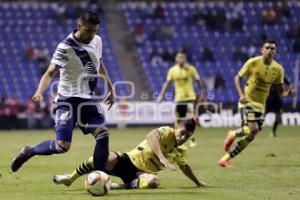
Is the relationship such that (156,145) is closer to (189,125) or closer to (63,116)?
(189,125)

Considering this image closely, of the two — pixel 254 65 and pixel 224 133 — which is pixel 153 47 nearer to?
pixel 224 133

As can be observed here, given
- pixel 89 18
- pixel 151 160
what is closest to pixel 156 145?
pixel 151 160

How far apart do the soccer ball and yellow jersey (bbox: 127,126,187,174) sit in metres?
1.09

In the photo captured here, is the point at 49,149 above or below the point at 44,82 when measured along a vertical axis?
below

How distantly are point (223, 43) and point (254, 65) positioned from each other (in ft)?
69.2

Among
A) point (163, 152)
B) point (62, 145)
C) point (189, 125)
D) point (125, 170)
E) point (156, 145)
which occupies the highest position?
point (189, 125)

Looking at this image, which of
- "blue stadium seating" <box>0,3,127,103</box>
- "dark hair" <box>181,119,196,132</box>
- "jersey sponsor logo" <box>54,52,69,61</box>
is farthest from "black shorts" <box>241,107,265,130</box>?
"blue stadium seating" <box>0,3,127,103</box>

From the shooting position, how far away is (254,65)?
47.7 feet

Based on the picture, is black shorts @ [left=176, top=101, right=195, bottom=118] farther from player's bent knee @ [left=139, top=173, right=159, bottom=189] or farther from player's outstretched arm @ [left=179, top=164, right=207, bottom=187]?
player's bent knee @ [left=139, top=173, right=159, bottom=189]

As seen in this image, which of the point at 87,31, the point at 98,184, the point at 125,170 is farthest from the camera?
the point at 125,170

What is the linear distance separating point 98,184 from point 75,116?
1009 millimetres

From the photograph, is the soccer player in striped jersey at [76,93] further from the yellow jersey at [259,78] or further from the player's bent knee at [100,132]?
the yellow jersey at [259,78]

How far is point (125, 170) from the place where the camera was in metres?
10.8

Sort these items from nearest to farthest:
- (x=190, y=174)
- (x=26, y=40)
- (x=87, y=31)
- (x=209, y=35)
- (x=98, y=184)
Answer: (x=98, y=184), (x=87, y=31), (x=190, y=174), (x=26, y=40), (x=209, y=35)
